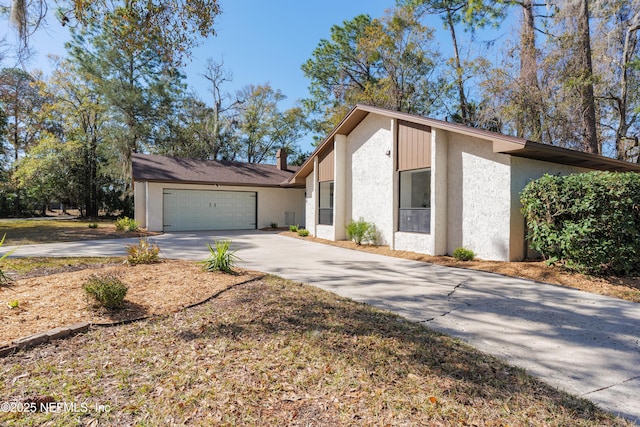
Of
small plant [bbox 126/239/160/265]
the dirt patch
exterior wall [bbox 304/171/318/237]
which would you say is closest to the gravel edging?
the dirt patch

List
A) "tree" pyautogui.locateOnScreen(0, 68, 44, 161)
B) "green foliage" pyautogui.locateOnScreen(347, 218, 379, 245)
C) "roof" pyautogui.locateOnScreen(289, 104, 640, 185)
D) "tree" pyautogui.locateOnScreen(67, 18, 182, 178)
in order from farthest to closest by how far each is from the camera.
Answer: "tree" pyautogui.locateOnScreen(0, 68, 44, 161), "tree" pyautogui.locateOnScreen(67, 18, 182, 178), "green foliage" pyautogui.locateOnScreen(347, 218, 379, 245), "roof" pyautogui.locateOnScreen(289, 104, 640, 185)

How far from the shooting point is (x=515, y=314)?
4.38m

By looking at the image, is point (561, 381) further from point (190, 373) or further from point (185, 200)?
point (185, 200)

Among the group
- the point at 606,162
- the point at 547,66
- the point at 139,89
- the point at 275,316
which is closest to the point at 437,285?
the point at 275,316

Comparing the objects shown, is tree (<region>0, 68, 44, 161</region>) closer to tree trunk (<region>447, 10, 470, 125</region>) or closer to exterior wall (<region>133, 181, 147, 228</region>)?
exterior wall (<region>133, 181, 147, 228</region>)

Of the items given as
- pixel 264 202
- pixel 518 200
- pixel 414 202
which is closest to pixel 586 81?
pixel 414 202

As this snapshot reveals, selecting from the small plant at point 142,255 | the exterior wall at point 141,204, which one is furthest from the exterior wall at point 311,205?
the exterior wall at point 141,204

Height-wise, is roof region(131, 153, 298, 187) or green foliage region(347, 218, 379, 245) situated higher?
roof region(131, 153, 298, 187)

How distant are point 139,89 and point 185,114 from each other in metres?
3.94

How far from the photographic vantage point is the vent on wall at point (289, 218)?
18811 mm

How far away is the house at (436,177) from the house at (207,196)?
226 inches

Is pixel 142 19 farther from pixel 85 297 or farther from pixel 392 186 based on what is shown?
pixel 392 186

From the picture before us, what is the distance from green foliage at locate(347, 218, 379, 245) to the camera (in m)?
11.1

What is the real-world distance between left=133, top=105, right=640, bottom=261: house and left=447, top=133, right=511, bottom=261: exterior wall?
2cm
